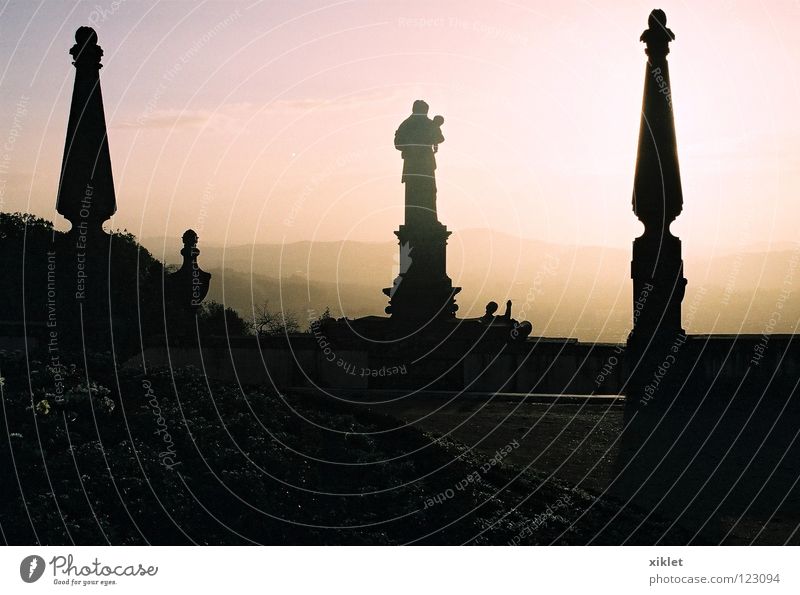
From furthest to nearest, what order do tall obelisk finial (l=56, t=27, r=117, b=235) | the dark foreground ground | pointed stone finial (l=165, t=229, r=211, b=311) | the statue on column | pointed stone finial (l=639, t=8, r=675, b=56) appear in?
the statue on column, pointed stone finial (l=165, t=229, r=211, b=311), pointed stone finial (l=639, t=8, r=675, b=56), tall obelisk finial (l=56, t=27, r=117, b=235), the dark foreground ground

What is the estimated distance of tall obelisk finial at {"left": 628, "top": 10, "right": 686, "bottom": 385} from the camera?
18172 mm

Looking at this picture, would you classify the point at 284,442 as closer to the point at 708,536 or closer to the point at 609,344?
the point at 708,536

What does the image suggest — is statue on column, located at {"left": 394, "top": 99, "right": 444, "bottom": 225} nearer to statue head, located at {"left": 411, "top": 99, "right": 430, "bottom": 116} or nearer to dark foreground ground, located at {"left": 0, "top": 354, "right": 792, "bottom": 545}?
statue head, located at {"left": 411, "top": 99, "right": 430, "bottom": 116}

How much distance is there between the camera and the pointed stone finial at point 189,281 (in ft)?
64.2

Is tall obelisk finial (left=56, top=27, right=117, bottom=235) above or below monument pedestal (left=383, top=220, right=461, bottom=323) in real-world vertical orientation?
above

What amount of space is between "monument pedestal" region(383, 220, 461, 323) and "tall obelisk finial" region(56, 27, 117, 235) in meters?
6.07

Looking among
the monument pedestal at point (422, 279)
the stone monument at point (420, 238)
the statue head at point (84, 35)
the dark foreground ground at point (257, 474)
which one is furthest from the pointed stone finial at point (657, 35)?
the statue head at point (84, 35)

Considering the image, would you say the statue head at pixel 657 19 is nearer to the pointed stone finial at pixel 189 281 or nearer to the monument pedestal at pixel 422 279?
the monument pedestal at pixel 422 279

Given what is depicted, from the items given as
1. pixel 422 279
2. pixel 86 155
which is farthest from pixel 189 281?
pixel 422 279

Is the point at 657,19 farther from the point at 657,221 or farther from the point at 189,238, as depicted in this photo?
the point at 189,238

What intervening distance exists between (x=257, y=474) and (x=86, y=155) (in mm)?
8337

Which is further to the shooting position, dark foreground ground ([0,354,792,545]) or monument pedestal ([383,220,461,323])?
monument pedestal ([383,220,461,323])

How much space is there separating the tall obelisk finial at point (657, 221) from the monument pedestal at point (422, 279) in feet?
14.0

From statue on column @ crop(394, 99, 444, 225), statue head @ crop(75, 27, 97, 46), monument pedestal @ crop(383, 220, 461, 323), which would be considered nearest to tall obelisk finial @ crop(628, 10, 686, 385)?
monument pedestal @ crop(383, 220, 461, 323)
